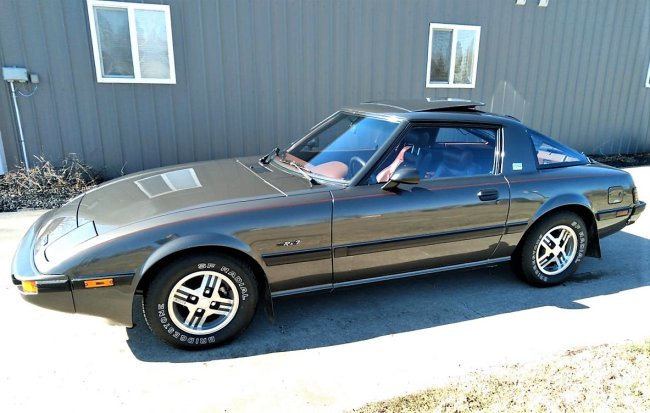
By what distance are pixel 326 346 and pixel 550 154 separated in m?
2.58

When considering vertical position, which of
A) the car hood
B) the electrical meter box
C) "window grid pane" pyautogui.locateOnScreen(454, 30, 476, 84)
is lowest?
the car hood

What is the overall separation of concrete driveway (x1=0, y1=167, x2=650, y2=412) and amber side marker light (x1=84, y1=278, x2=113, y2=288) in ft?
1.81

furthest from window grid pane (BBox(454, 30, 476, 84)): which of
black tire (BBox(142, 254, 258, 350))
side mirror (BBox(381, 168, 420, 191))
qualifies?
black tire (BBox(142, 254, 258, 350))

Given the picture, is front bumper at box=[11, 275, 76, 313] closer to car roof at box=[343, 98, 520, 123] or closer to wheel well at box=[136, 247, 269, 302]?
wheel well at box=[136, 247, 269, 302]

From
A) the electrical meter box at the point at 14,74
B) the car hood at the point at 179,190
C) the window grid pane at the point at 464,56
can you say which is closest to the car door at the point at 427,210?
the car hood at the point at 179,190

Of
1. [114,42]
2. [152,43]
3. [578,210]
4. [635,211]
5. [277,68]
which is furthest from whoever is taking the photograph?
[277,68]

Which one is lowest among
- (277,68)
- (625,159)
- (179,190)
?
(625,159)

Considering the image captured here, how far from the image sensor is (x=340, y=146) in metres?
3.62

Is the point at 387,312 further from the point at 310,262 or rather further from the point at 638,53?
the point at 638,53

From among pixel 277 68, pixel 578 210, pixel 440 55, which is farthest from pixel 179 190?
pixel 440 55

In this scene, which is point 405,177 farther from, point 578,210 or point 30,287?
point 30,287

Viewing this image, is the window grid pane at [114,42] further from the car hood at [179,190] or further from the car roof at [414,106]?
the car roof at [414,106]

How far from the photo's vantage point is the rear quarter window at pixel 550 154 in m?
3.81

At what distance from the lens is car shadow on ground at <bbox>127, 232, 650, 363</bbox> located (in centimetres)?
298
